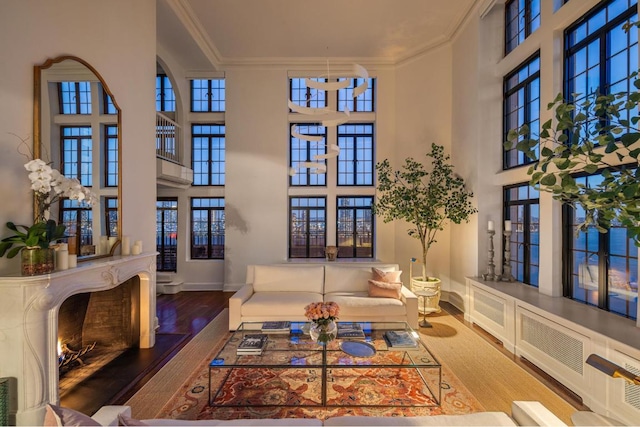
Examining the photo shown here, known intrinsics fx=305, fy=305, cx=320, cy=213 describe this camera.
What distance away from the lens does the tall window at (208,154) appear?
7.20 meters

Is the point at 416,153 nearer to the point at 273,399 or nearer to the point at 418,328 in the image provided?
the point at 418,328

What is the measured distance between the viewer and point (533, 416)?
1.67m

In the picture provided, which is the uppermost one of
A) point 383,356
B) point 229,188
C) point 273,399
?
point 229,188

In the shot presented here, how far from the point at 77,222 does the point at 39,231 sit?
2.30 feet

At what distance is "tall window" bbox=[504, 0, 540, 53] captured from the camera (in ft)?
14.1

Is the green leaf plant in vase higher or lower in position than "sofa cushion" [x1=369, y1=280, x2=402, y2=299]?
higher

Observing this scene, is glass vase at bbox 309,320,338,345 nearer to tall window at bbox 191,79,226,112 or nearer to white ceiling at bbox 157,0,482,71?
white ceiling at bbox 157,0,482,71

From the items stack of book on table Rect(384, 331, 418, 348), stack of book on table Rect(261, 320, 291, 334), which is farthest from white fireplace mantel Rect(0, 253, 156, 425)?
stack of book on table Rect(384, 331, 418, 348)

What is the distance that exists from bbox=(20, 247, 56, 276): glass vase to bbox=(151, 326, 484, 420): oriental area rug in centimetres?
151

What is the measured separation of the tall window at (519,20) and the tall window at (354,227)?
12.5 ft

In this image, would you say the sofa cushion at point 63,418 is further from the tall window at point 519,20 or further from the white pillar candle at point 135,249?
the tall window at point 519,20

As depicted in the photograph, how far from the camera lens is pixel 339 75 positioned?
6.95 m

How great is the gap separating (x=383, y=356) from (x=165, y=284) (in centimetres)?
540

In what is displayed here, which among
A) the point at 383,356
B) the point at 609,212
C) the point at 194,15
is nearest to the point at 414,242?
the point at 383,356
